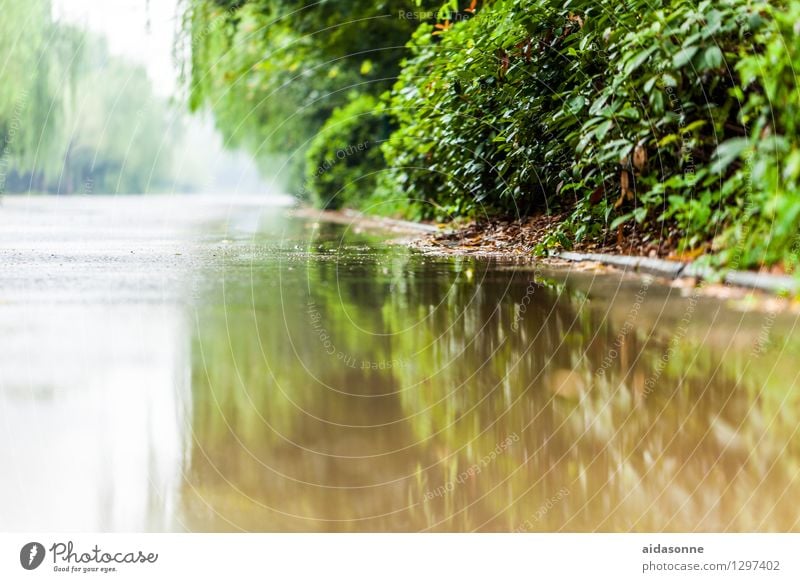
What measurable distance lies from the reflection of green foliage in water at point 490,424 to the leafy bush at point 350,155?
10831 mm

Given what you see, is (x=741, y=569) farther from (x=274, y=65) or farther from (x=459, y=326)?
(x=274, y=65)

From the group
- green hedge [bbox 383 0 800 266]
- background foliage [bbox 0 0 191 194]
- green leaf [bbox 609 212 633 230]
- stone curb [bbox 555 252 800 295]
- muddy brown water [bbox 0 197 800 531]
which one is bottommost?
muddy brown water [bbox 0 197 800 531]

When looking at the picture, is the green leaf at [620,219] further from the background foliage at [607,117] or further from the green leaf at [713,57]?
the green leaf at [713,57]

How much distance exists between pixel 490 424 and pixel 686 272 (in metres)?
2.38

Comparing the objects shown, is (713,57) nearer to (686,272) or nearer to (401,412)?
(686,272)

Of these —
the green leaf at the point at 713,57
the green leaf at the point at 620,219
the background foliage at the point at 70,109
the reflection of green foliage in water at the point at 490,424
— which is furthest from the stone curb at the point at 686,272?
the background foliage at the point at 70,109

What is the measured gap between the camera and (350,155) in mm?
16359

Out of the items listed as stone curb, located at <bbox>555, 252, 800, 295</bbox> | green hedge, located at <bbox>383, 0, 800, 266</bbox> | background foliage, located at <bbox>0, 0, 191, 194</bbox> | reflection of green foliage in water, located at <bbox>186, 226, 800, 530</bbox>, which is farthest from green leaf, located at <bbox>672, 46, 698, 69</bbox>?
background foliage, located at <bbox>0, 0, 191, 194</bbox>

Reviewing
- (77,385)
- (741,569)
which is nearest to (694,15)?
(741,569)

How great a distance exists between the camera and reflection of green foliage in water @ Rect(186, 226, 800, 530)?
6.54ft

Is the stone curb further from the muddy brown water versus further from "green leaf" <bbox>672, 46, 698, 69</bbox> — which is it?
"green leaf" <bbox>672, 46, 698, 69</bbox>

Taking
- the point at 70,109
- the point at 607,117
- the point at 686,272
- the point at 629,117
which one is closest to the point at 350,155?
the point at 70,109

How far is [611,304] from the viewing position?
4016 millimetres

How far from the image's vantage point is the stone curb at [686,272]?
12.5 feet
